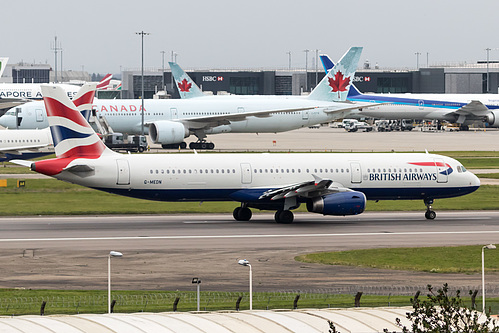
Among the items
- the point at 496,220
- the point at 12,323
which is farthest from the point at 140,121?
the point at 12,323

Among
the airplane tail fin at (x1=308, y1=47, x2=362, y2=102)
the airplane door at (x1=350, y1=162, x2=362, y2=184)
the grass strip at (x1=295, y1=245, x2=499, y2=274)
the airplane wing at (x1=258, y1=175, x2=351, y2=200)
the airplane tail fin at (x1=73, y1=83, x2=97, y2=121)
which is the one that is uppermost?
the airplane tail fin at (x1=308, y1=47, x2=362, y2=102)

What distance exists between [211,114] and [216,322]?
7344 cm

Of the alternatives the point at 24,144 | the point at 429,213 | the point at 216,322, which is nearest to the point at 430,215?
the point at 429,213

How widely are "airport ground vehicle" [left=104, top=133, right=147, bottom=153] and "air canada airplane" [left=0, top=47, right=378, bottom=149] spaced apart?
5.30ft

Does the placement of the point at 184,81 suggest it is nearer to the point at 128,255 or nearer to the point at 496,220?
the point at 496,220

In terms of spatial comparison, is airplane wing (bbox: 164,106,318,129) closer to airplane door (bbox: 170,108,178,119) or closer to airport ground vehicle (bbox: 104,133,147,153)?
airplane door (bbox: 170,108,178,119)

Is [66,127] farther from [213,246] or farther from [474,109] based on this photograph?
[474,109]


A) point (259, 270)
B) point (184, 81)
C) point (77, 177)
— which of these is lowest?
point (259, 270)

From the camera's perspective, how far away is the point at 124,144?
292ft

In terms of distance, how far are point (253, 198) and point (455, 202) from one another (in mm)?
17708

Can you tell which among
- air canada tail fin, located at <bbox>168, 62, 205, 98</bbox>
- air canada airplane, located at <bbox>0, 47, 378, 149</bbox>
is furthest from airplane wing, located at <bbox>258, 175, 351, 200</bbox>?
air canada tail fin, located at <bbox>168, 62, 205, 98</bbox>

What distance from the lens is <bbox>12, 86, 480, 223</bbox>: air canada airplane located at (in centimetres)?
4634

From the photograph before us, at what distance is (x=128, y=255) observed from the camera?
1535 inches

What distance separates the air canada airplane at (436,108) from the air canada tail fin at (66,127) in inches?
3484
